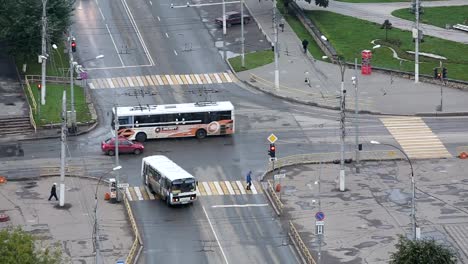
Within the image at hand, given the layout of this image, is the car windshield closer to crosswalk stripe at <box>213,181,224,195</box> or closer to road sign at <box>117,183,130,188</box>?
crosswalk stripe at <box>213,181,224,195</box>

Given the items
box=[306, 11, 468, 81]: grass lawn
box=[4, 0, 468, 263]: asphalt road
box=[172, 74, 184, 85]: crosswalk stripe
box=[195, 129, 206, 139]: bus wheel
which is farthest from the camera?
box=[306, 11, 468, 81]: grass lawn

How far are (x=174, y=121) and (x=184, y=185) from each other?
54.0 ft

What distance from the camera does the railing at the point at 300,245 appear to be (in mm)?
94669

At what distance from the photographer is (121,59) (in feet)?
468

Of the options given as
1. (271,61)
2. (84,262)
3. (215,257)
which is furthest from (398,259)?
(271,61)

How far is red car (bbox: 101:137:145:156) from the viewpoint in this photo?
11694 centimetres

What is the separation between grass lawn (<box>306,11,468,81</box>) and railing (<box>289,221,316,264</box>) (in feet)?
134

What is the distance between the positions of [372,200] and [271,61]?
37.8 meters

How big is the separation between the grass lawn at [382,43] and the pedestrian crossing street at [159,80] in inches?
530

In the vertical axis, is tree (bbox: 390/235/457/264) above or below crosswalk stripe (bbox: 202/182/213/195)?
above

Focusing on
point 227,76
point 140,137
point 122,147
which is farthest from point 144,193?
point 227,76

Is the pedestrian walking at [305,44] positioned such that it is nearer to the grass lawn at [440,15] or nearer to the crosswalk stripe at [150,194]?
the grass lawn at [440,15]

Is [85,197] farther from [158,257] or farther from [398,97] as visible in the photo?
[398,97]

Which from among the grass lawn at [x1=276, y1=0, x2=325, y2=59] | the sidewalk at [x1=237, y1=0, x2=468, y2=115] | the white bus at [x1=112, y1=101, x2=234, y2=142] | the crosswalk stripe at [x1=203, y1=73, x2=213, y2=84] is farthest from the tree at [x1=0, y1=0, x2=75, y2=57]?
the grass lawn at [x1=276, y1=0, x2=325, y2=59]
